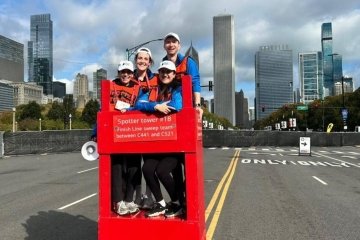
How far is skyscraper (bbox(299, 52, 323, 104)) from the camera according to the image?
168m

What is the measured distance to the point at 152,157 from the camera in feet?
16.5

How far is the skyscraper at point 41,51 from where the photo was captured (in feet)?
400

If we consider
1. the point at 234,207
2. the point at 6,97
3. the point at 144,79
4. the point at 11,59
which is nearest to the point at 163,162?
the point at 144,79

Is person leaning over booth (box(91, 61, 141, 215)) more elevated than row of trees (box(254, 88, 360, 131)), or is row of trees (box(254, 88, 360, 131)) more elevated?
row of trees (box(254, 88, 360, 131))

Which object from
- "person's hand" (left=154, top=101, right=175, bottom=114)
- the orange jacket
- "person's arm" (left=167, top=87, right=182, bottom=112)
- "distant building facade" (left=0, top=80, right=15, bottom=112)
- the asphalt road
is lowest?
the asphalt road

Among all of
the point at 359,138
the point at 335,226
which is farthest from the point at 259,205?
the point at 359,138

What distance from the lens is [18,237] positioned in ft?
25.1

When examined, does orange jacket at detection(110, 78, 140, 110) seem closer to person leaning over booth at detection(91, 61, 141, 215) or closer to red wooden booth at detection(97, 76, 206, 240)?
person leaning over booth at detection(91, 61, 141, 215)

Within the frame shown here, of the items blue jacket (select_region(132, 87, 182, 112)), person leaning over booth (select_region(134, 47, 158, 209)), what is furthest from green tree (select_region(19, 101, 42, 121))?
blue jacket (select_region(132, 87, 182, 112))

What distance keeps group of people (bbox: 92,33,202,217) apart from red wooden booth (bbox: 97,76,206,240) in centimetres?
10

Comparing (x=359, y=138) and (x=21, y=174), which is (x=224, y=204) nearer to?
(x=21, y=174)

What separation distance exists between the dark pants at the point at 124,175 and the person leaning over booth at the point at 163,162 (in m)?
0.28

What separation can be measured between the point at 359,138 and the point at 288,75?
145 metres

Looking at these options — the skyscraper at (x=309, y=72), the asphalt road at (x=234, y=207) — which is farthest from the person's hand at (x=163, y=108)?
the skyscraper at (x=309, y=72)
